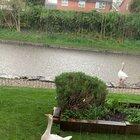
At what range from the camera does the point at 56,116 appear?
1092 centimetres

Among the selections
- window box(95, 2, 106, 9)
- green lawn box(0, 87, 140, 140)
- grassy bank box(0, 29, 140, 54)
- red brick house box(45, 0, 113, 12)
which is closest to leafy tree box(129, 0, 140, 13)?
red brick house box(45, 0, 113, 12)

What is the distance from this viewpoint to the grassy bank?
Result: 4231cm

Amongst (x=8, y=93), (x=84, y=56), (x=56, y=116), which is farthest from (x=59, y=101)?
(x=84, y=56)

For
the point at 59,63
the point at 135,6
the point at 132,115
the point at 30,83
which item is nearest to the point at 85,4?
the point at 135,6

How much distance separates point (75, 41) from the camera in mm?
43875

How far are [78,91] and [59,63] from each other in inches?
755

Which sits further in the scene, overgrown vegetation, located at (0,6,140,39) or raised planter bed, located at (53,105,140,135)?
overgrown vegetation, located at (0,6,140,39)

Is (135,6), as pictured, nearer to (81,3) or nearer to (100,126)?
(81,3)

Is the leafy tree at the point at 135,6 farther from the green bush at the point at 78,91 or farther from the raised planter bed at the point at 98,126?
the raised planter bed at the point at 98,126

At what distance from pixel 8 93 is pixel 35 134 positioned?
3.14 meters

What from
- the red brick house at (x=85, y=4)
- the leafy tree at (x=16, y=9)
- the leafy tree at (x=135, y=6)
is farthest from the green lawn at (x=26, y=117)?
the red brick house at (x=85, y=4)

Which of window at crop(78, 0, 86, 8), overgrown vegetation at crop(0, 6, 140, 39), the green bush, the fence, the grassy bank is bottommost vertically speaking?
the grassy bank

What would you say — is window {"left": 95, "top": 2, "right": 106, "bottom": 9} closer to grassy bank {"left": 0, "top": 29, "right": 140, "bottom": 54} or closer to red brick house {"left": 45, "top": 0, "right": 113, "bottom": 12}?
red brick house {"left": 45, "top": 0, "right": 113, "bottom": 12}

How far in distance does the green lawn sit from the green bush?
0.77 metres
